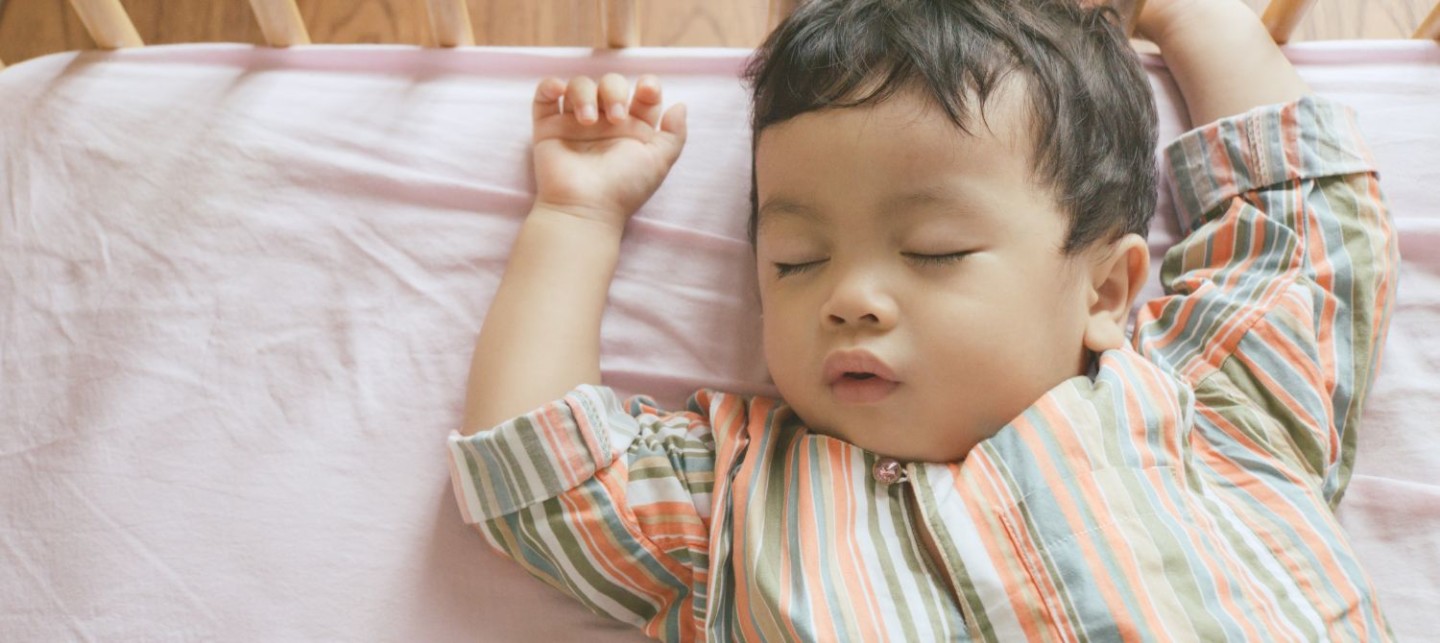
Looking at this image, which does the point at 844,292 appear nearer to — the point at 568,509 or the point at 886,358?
the point at 886,358

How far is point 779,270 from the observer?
759 mm

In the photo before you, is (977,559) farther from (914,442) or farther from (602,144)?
(602,144)

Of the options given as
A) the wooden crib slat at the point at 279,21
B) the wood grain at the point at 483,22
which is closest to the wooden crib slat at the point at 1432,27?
the wood grain at the point at 483,22

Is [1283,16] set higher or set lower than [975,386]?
higher

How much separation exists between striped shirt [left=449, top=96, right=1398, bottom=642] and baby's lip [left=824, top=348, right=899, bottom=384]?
0.07 metres

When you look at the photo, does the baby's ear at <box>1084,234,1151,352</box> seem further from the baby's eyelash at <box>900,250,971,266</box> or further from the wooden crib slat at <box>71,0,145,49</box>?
the wooden crib slat at <box>71,0,145,49</box>

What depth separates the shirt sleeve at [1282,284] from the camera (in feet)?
2.55

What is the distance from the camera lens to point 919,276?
0.69 meters

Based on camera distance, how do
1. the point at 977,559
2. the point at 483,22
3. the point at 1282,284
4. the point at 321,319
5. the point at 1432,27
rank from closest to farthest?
the point at 977,559 < the point at 1282,284 < the point at 321,319 < the point at 1432,27 < the point at 483,22

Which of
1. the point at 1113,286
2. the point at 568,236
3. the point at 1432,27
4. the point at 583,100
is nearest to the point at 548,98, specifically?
the point at 583,100

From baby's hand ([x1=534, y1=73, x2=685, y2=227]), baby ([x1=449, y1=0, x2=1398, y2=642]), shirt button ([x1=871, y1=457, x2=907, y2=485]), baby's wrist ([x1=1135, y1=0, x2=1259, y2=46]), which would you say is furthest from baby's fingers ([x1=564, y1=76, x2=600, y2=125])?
baby's wrist ([x1=1135, y1=0, x2=1259, y2=46])

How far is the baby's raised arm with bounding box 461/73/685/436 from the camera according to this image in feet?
2.65

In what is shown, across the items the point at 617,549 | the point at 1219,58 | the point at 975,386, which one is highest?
the point at 1219,58

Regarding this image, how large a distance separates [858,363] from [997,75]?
21 cm
